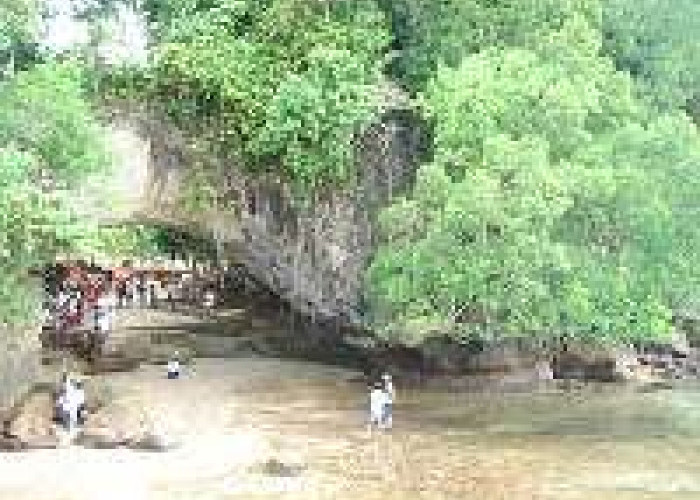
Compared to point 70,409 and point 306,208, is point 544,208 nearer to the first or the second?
point 306,208

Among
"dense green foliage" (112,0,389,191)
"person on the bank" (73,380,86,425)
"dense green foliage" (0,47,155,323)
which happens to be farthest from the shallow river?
"dense green foliage" (112,0,389,191)

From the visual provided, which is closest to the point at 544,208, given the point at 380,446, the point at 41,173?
the point at 380,446

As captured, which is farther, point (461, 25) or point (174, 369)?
point (174, 369)

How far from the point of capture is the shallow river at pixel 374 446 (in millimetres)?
21422

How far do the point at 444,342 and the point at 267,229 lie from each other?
4.39 metres

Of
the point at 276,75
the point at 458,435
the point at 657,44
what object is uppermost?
the point at 657,44

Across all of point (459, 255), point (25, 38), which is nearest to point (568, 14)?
point (459, 255)

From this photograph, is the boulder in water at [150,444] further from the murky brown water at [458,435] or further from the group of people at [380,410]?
the group of people at [380,410]

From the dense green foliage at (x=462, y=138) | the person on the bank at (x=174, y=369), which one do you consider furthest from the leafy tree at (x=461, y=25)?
the person on the bank at (x=174, y=369)

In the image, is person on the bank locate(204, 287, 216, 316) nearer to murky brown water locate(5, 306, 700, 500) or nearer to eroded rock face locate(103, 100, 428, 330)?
eroded rock face locate(103, 100, 428, 330)

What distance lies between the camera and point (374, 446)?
964 inches

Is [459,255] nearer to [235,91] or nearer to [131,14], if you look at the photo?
[235,91]

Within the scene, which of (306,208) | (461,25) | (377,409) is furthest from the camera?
(306,208)

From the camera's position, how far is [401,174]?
30.7m
